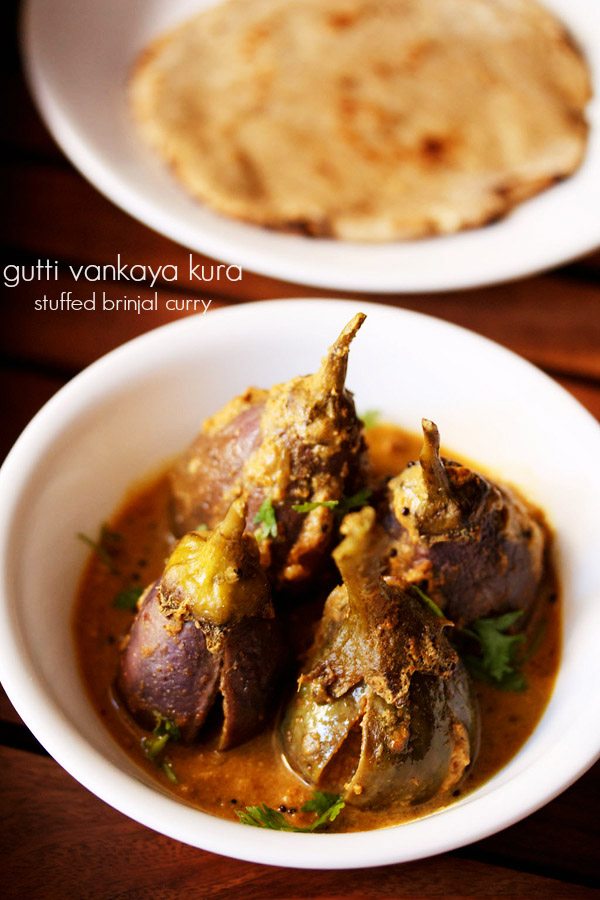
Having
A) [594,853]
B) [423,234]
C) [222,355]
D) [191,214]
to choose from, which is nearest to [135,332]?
[191,214]

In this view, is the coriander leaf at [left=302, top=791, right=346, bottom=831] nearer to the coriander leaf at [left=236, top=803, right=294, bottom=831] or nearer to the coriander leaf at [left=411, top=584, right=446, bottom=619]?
the coriander leaf at [left=236, top=803, right=294, bottom=831]

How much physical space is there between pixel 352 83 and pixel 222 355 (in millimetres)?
1135

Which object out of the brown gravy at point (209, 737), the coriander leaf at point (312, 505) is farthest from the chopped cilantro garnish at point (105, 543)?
the coriander leaf at point (312, 505)

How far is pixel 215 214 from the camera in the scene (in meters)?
Result: 2.24

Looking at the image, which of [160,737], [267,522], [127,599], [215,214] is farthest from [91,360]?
[160,737]

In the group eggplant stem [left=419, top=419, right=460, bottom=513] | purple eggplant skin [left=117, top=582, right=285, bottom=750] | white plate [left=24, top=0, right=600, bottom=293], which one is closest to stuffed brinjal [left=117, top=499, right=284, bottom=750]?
purple eggplant skin [left=117, top=582, right=285, bottom=750]

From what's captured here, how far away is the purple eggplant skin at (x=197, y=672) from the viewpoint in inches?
51.3

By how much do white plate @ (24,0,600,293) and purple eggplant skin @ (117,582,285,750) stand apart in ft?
3.07

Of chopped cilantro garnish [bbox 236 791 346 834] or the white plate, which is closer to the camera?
chopped cilantro garnish [bbox 236 791 346 834]

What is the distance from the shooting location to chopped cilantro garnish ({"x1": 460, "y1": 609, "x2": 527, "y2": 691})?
1481 mm

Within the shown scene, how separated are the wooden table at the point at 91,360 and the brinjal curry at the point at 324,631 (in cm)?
15

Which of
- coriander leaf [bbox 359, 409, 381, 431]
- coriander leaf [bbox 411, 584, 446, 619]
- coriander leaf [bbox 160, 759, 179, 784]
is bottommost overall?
coriander leaf [bbox 160, 759, 179, 784]

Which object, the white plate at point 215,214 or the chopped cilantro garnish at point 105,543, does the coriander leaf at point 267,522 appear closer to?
the chopped cilantro garnish at point 105,543

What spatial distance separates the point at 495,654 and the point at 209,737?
0.41 meters
